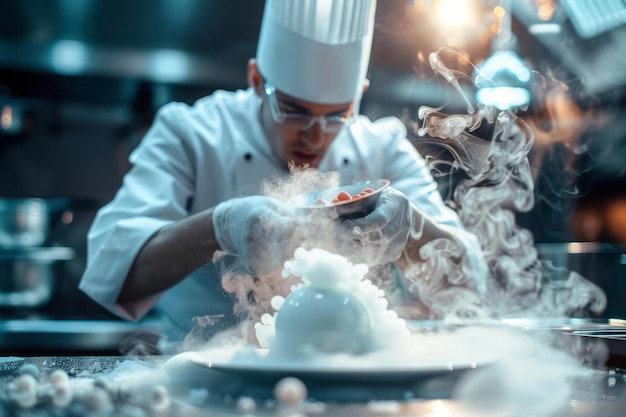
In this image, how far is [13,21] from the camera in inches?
151

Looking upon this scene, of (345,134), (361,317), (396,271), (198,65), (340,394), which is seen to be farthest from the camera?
(198,65)

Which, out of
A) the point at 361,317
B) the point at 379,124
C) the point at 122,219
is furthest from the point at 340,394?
the point at 379,124

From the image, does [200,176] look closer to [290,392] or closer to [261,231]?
[261,231]

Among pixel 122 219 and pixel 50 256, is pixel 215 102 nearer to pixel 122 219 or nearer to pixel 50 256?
pixel 122 219

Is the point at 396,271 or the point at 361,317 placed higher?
the point at 361,317

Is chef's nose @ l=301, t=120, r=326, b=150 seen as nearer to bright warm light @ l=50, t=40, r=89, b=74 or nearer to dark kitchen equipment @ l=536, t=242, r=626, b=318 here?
dark kitchen equipment @ l=536, t=242, r=626, b=318

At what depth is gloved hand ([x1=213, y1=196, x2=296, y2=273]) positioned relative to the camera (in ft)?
4.64

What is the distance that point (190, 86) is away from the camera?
446cm

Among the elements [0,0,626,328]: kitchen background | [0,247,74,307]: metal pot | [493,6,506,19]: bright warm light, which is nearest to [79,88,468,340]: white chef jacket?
[0,0,626,328]: kitchen background

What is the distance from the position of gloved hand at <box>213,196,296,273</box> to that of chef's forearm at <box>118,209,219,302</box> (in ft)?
0.62

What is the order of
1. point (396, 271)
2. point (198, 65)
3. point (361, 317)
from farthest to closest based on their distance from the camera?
1. point (198, 65)
2. point (396, 271)
3. point (361, 317)

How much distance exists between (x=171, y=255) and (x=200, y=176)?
0.44m

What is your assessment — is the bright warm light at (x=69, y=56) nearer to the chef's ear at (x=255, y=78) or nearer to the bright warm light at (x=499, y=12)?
the chef's ear at (x=255, y=78)

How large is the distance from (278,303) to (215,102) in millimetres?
1382
